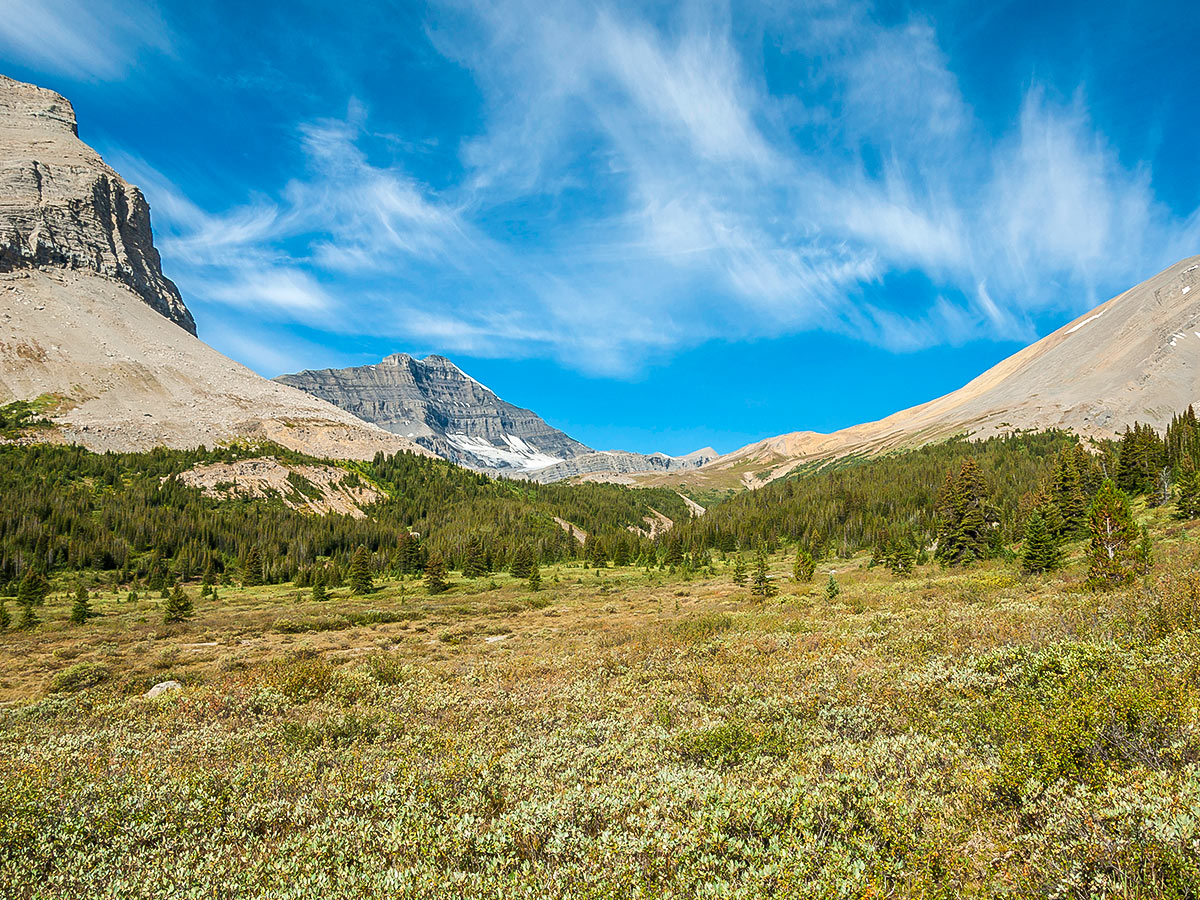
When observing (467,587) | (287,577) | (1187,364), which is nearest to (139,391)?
(287,577)

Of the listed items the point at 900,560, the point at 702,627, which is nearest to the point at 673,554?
the point at 900,560

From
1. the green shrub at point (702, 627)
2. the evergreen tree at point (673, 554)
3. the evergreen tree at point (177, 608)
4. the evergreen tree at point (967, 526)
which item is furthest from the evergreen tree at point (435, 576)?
the evergreen tree at point (967, 526)

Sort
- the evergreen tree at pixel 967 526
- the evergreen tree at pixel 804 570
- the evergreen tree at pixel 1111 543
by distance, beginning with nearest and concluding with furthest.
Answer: the evergreen tree at pixel 1111 543 < the evergreen tree at pixel 967 526 < the evergreen tree at pixel 804 570

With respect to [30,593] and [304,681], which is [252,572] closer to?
[30,593]

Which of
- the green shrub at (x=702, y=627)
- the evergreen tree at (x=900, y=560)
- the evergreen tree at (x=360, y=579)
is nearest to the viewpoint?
the green shrub at (x=702, y=627)

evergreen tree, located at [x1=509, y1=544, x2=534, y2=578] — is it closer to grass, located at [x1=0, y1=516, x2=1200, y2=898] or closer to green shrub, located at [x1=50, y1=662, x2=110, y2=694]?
green shrub, located at [x1=50, y1=662, x2=110, y2=694]

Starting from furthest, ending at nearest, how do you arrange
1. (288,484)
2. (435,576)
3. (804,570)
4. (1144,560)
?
(288,484), (435,576), (804,570), (1144,560)

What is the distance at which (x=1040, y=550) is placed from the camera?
37.8 m

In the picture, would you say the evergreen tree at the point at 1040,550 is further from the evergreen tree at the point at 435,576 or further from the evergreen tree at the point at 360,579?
the evergreen tree at the point at 360,579

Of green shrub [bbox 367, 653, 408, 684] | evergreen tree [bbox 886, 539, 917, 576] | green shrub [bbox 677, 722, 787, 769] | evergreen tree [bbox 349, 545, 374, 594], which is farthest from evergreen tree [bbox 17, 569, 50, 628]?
evergreen tree [bbox 886, 539, 917, 576]

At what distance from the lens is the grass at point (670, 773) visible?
633 centimetres

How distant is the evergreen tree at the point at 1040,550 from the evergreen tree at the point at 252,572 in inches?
4369

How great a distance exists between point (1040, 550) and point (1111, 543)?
24.7 feet

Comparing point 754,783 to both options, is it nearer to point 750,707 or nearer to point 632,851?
point 632,851
